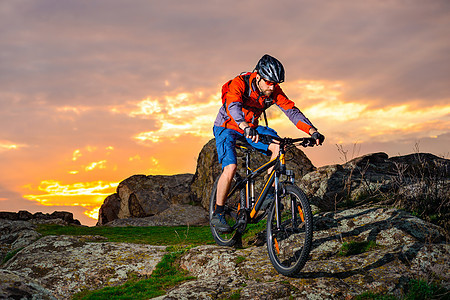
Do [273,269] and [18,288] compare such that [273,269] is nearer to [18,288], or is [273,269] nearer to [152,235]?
[18,288]

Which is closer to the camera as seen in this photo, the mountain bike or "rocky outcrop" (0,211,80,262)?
the mountain bike

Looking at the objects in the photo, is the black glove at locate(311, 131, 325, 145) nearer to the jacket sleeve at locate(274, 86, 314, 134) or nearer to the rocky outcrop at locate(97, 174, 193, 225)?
the jacket sleeve at locate(274, 86, 314, 134)

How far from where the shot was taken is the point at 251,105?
7500 millimetres

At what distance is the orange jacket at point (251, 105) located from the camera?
7.09m

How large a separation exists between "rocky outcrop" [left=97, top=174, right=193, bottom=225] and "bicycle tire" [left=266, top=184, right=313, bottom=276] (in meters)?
13.5

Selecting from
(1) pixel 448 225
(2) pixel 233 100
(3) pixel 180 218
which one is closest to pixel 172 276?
(2) pixel 233 100

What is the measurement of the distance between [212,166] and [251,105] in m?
10.3

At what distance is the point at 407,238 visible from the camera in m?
7.20

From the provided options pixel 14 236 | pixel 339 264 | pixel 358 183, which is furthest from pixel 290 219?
pixel 14 236

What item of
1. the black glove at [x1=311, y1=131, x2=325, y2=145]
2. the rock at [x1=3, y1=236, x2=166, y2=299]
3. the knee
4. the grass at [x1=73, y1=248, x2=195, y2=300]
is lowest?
the grass at [x1=73, y1=248, x2=195, y2=300]

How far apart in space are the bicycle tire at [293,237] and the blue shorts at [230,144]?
4.51 feet

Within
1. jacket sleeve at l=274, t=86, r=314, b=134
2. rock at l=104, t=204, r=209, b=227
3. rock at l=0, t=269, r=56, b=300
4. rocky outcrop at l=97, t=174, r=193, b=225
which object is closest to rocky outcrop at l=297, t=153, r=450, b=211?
jacket sleeve at l=274, t=86, r=314, b=134

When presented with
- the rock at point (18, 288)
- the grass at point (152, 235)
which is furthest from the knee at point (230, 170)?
the rock at point (18, 288)

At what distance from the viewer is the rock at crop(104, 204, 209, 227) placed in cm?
1750
